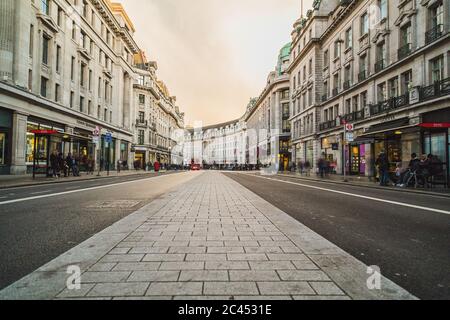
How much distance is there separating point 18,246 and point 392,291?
4268mm

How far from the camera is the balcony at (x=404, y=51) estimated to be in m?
20.8

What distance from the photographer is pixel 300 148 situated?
45906 millimetres

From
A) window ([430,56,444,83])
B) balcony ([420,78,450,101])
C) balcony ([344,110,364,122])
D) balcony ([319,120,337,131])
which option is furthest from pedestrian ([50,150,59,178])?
balcony ([319,120,337,131])

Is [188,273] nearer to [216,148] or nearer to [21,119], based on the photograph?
[21,119]

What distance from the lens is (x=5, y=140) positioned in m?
19.7

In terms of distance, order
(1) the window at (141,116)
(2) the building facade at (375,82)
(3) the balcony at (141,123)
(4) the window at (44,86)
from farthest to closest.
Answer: (1) the window at (141,116) → (3) the balcony at (141,123) → (4) the window at (44,86) → (2) the building facade at (375,82)

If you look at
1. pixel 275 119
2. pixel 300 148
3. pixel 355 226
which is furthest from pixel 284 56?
pixel 355 226

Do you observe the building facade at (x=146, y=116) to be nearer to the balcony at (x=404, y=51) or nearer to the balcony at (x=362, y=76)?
the balcony at (x=362, y=76)

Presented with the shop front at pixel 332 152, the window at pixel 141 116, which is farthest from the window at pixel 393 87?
the window at pixel 141 116

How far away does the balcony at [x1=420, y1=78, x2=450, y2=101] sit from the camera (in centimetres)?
1685

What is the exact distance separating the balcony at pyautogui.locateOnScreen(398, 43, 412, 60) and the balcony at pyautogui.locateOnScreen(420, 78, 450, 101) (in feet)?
12.2

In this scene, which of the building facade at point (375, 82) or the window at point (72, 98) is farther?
the window at point (72, 98)

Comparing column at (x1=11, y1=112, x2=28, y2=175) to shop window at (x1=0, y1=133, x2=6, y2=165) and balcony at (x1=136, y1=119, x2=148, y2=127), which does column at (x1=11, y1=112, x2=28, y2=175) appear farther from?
balcony at (x1=136, y1=119, x2=148, y2=127)

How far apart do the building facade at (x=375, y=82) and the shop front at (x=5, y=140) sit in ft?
78.8
